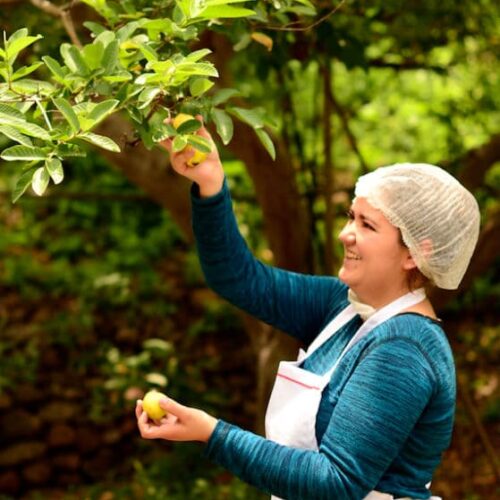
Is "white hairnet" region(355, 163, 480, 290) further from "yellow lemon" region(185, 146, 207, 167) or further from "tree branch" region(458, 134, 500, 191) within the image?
"tree branch" region(458, 134, 500, 191)

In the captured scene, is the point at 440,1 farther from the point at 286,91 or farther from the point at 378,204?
the point at 378,204

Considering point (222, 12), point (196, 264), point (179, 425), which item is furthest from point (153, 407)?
point (196, 264)

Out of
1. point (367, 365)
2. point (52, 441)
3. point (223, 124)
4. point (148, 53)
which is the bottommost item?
point (52, 441)

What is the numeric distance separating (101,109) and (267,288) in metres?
0.78

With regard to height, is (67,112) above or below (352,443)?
above

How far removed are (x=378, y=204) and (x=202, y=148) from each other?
0.38 m

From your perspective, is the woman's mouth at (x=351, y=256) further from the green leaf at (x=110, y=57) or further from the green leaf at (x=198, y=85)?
the green leaf at (x=110, y=57)

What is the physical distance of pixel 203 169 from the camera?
2301mm

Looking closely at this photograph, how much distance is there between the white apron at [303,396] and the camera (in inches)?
85.2

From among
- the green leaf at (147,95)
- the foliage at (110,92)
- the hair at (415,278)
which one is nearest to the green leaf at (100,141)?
the foliage at (110,92)

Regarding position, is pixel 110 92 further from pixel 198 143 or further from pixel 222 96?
pixel 222 96

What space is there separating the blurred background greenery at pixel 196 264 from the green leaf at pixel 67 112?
1158 mm

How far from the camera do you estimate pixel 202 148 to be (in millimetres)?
2078

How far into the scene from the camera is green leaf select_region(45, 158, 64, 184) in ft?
5.99
